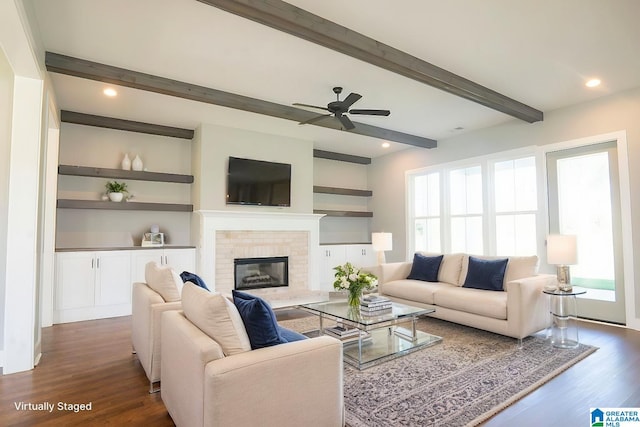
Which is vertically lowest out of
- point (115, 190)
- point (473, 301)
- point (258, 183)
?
point (473, 301)

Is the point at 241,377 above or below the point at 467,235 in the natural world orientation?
below

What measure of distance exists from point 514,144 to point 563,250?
7.24ft

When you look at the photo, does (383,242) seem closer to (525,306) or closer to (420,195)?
(420,195)

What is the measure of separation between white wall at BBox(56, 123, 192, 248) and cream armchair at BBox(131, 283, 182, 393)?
2781 millimetres

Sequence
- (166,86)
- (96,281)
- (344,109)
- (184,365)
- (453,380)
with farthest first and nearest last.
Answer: (96,281) → (344,109) → (166,86) → (453,380) → (184,365)

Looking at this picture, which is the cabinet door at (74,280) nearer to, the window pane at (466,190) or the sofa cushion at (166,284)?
the sofa cushion at (166,284)

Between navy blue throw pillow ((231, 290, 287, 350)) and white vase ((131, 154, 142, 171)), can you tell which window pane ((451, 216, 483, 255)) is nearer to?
navy blue throw pillow ((231, 290, 287, 350))

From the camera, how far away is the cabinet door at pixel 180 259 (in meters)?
5.08

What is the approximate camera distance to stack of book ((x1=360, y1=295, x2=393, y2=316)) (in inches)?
131

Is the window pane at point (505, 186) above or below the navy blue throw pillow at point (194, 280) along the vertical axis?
above

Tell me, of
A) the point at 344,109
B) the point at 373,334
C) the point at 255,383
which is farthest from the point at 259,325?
the point at 344,109

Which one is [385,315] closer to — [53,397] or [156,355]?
[156,355]

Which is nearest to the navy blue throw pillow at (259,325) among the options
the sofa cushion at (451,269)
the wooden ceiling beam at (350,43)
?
the wooden ceiling beam at (350,43)

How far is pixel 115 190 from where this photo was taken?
512cm
